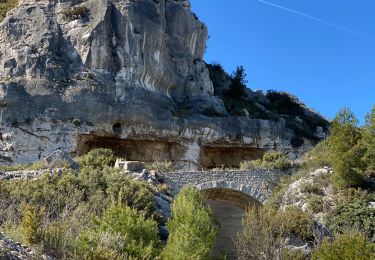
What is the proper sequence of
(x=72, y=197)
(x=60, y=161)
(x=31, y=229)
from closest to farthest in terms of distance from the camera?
(x=31, y=229) → (x=72, y=197) → (x=60, y=161)

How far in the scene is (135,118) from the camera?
2831cm

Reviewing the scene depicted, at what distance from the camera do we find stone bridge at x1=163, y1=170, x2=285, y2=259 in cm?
2194

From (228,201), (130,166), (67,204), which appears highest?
(130,166)

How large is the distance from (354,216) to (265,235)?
471cm

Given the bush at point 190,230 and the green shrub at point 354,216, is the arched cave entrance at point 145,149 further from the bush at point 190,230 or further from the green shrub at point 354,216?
the bush at point 190,230

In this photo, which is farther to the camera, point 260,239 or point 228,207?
point 228,207

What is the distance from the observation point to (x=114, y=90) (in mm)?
28141


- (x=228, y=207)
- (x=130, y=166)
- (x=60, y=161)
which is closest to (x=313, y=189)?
(x=228, y=207)

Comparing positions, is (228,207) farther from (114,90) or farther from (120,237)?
(120,237)

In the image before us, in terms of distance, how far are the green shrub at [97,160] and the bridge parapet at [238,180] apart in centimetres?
275

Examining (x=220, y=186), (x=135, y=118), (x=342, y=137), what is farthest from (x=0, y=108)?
(x=342, y=137)

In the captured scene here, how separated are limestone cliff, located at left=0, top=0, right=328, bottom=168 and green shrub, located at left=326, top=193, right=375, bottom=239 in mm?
11876

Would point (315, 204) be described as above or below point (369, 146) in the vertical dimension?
below

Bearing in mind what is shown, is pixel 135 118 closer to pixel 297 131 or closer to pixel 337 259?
pixel 297 131
